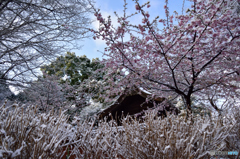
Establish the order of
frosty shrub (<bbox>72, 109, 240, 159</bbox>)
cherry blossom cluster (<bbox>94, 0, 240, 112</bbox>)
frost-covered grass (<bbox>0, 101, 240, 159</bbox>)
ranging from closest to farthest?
frost-covered grass (<bbox>0, 101, 240, 159</bbox>)
frosty shrub (<bbox>72, 109, 240, 159</bbox>)
cherry blossom cluster (<bbox>94, 0, 240, 112</bbox>)

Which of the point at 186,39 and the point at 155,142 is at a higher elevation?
the point at 186,39

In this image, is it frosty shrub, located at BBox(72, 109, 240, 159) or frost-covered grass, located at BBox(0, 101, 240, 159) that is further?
frosty shrub, located at BBox(72, 109, 240, 159)

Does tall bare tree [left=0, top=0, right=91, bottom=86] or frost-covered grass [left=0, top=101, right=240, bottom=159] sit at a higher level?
tall bare tree [left=0, top=0, right=91, bottom=86]

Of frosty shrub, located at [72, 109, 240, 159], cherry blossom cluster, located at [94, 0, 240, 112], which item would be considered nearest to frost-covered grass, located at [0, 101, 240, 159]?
frosty shrub, located at [72, 109, 240, 159]

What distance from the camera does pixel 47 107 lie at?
9.85 metres

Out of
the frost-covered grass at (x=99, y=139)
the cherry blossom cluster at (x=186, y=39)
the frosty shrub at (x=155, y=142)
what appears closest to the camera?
the frost-covered grass at (x=99, y=139)

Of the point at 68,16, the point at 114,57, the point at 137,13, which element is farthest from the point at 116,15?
the point at 68,16

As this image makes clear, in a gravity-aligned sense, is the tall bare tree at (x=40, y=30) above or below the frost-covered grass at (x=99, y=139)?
above

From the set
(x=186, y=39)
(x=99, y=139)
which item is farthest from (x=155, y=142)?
(x=186, y=39)

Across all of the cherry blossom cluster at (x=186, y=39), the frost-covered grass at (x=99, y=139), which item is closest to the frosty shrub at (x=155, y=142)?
the frost-covered grass at (x=99, y=139)

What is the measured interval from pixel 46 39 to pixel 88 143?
5047mm

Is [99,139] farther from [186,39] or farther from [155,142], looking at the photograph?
[186,39]

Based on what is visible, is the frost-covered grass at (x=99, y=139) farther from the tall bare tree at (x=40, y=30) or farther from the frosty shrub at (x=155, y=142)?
the tall bare tree at (x=40, y=30)

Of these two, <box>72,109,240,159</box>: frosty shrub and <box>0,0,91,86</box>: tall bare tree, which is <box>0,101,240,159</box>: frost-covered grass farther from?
<box>0,0,91,86</box>: tall bare tree
